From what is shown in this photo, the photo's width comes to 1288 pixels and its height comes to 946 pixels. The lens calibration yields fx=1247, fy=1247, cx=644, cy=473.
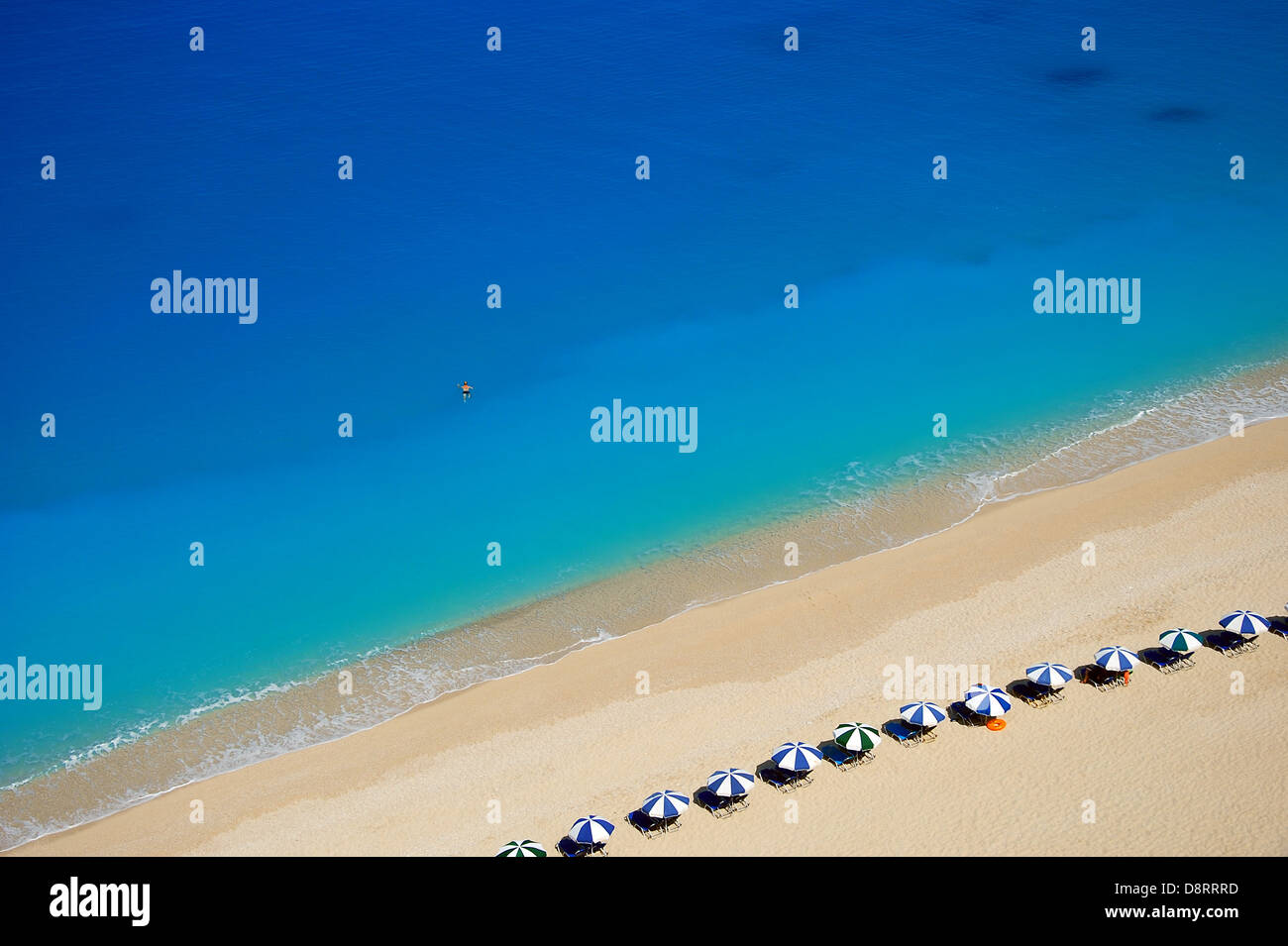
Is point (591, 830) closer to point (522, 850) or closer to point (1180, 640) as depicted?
point (522, 850)

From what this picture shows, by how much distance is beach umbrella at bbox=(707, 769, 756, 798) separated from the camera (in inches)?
1025

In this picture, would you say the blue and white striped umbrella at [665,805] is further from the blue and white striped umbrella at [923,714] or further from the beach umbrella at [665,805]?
the blue and white striped umbrella at [923,714]

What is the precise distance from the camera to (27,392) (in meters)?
47.6

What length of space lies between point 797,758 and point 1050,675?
20.5ft

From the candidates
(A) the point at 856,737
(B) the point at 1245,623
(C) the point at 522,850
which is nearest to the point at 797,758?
(A) the point at 856,737

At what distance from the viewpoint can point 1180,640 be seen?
93.9 ft

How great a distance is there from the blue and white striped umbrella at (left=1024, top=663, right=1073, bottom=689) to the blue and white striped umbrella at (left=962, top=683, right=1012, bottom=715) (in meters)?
0.79

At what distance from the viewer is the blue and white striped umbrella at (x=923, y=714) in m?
27.3

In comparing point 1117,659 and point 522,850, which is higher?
point 1117,659

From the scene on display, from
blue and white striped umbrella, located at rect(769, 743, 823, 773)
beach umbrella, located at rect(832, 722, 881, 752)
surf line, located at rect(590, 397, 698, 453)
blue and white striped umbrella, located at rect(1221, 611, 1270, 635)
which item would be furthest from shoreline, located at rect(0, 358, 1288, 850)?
blue and white striped umbrella, located at rect(1221, 611, 1270, 635)

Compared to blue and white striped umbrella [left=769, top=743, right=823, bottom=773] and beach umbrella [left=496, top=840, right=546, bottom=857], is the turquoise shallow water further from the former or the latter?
beach umbrella [left=496, top=840, right=546, bottom=857]

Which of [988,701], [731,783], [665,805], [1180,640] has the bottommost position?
[665,805]

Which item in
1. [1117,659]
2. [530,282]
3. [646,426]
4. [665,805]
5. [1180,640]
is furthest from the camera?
[530,282]

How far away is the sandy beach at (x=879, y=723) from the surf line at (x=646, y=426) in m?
9.51
